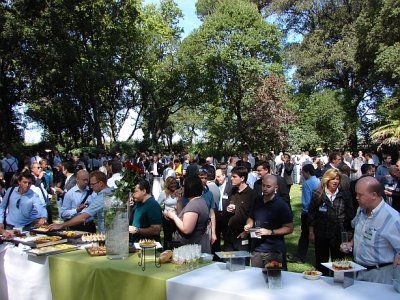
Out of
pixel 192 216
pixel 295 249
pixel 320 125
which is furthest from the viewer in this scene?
pixel 320 125

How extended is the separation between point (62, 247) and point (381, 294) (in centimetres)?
→ 325

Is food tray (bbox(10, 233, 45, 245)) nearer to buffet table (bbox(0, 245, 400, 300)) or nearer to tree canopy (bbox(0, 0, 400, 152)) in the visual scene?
buffet table (bbox(0, 245, 400, 300))

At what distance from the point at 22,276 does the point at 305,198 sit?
14.4 ft

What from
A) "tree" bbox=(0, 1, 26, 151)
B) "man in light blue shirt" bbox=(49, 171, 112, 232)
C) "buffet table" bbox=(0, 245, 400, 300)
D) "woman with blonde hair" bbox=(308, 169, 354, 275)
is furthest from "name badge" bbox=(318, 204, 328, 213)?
"tree" bbox=(0, 1, 26, 151)

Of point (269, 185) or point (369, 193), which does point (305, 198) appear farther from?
point (369, 193)

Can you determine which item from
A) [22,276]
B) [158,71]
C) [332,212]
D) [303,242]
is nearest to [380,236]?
[332,212]

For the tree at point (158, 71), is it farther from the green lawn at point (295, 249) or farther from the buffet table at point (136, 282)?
the buffet table at point (136, 282)

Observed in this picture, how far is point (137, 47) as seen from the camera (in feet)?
108

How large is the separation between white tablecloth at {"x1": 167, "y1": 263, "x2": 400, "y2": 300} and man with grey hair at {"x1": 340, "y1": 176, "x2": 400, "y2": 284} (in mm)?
436

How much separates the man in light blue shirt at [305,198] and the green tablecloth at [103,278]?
11.7ft

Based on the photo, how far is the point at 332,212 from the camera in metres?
5.50

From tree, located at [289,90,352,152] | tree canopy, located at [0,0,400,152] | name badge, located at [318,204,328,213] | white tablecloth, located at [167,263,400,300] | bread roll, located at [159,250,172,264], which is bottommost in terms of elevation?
white tablecloth, located at [167,263,400,300]

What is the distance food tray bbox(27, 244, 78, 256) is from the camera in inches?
175

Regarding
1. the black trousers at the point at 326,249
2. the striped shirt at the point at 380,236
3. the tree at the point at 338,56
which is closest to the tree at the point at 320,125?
the tree at the point at 338,56
